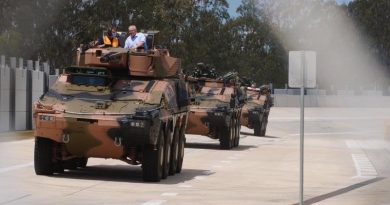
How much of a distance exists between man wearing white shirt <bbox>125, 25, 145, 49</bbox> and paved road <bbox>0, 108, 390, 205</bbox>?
273 cm

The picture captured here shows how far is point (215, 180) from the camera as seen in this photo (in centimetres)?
1972

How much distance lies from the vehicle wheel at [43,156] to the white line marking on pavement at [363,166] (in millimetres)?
7809

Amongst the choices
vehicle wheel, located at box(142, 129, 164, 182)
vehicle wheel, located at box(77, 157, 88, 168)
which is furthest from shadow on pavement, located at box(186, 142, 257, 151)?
vehicle wheel, located at box(142, 129, 164, 182)

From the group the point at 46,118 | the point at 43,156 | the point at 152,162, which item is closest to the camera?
the point at 46,118

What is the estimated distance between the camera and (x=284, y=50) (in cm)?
10081

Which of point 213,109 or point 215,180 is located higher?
point 213,109

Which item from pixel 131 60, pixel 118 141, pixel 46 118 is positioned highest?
pixel 131 60

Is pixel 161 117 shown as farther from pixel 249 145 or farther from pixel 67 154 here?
pixel 249 145

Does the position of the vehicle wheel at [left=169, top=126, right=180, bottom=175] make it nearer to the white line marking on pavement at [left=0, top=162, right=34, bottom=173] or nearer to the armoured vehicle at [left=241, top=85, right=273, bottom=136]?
the white line marking on pavement at [left=0, top=162, right=34, bottom=173]

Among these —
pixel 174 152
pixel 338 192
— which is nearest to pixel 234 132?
pixel 174 152

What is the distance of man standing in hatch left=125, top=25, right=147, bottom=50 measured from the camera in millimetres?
20781

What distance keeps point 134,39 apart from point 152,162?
3.78 metres

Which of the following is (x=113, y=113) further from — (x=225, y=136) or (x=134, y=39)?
(x=225, y=136)

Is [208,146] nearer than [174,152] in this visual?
No
